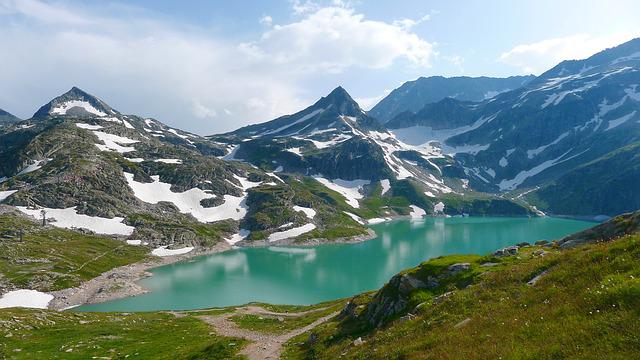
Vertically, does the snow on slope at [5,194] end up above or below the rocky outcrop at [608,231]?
above

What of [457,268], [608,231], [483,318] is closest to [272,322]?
[457,268]

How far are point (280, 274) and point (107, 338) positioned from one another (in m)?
93.4

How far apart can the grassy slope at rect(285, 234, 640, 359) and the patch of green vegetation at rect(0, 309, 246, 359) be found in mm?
19393

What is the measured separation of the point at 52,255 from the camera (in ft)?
411

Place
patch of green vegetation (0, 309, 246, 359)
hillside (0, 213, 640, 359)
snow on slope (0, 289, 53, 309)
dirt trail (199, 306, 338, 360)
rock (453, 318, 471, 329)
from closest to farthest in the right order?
hillside (0, 213, 640, 359) < rock (453, 318, 471, 329) < dirt trail (199, 306, 338, 360) < patch of green vegetation (0, 309, 246, 359) < snow on slope (0, 289, 53, 309)

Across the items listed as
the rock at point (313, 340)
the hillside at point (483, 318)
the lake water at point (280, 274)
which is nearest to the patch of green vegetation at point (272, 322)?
the hillside at point (483, 318)

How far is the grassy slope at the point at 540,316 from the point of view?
37.1 ft

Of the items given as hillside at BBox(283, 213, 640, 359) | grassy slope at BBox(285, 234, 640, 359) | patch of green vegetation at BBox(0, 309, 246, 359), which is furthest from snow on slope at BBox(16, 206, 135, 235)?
grassy slope at BBox(285, 234, 640, 359)

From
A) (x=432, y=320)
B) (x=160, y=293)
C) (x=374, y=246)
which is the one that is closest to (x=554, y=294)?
(x=432, y=320)

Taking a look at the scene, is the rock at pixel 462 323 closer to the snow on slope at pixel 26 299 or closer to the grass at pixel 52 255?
the snow on slope at pixel 26 299

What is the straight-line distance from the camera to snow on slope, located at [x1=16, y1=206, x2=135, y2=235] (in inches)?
6427

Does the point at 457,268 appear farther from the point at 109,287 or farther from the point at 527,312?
the point at 109,287

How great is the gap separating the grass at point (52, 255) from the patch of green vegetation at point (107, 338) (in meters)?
51.5

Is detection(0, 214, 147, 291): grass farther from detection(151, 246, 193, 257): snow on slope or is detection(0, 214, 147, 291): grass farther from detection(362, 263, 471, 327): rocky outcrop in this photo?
detection(362, 263, 471, 327): rocky outcrop
